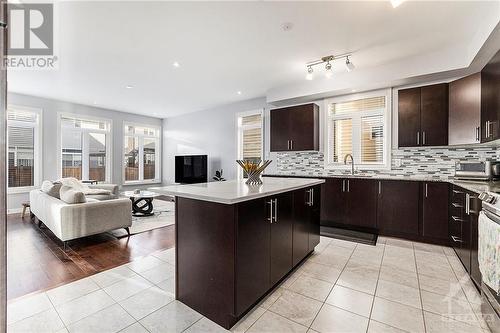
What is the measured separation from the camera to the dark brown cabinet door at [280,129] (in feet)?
15.9

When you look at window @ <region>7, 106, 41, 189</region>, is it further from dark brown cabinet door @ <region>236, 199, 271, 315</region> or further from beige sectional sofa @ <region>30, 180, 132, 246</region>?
dark brown cabinet door @ <region>236, 199, 271, 315</region>

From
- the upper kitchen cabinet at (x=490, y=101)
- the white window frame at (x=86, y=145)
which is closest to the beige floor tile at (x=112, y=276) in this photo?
the upper kitchen cabinet at (x=490, y=101)

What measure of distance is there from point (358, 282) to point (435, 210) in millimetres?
1917

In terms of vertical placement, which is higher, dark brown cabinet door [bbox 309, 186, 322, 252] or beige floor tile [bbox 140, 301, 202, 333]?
dark brown cabinet door [bbox 309, 186, 322, 252]

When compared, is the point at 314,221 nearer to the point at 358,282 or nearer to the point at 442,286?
the point at 358,282

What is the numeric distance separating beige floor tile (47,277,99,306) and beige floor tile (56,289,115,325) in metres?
0.07

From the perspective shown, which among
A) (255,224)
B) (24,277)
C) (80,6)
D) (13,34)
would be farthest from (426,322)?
(13,34)

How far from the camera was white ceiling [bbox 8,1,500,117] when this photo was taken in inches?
95.0

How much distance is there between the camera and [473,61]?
119 inches

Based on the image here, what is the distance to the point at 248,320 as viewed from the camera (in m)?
1.76

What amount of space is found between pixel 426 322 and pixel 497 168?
235 cm

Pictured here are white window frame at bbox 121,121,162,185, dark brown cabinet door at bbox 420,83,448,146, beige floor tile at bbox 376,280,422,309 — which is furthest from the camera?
white window frame at bbox 121,121,162,185

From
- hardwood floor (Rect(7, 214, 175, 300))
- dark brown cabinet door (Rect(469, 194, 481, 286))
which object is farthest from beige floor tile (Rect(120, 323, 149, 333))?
dark brown cabinet door (Rect(469, 194, 481, 286))

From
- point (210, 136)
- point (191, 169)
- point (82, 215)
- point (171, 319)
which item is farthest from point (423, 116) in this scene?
point (191, 169)
